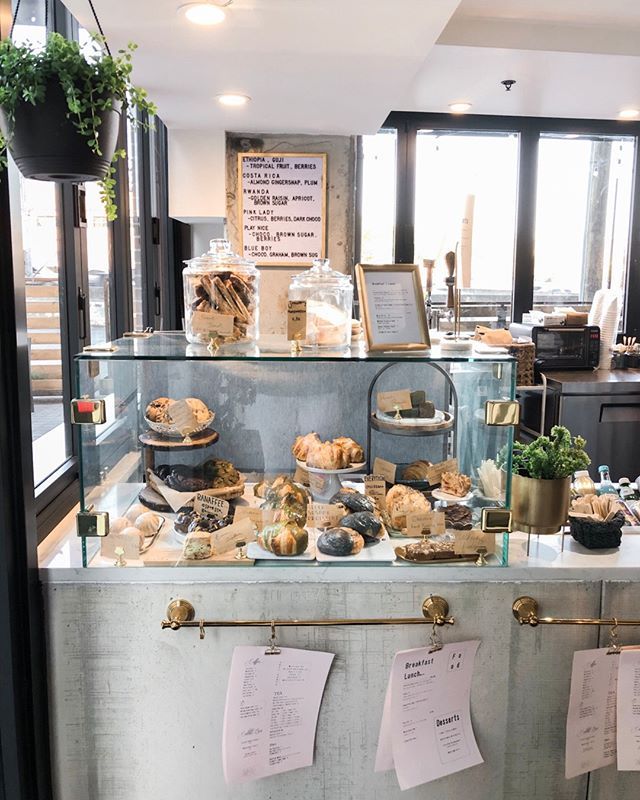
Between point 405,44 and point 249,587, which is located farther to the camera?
point 405,44

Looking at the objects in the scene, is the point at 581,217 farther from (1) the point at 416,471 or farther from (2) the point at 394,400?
(1) the point at 416,471

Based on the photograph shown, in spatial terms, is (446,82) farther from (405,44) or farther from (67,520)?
(67,520)

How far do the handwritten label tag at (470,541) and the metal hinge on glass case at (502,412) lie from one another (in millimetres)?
234

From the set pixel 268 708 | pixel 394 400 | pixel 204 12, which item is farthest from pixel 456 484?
pixel 204 12

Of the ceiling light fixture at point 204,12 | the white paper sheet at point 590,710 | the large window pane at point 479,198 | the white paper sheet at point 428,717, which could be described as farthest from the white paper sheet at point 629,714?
the large window pane at point 479,198

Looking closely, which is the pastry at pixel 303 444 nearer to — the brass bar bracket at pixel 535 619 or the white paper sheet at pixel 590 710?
the brass bar bracket at pixel 535 619

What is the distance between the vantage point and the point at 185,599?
4.86ft

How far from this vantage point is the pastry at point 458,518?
153 centimetres

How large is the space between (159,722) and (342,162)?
251 cm

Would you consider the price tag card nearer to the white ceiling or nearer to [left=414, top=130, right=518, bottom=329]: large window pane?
the white ceiling

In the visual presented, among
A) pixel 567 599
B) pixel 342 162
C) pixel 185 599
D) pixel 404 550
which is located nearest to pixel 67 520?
pixel 185 599

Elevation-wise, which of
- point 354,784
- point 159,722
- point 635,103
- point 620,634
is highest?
point 635,103

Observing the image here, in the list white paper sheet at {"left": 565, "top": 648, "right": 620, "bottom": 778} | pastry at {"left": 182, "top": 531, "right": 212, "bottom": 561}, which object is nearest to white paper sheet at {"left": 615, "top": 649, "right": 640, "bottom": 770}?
white paper sheet at {"left": 565, "top": 648, "right": 620, "bottom": 778}

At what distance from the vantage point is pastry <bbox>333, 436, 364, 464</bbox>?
1.74 meters
